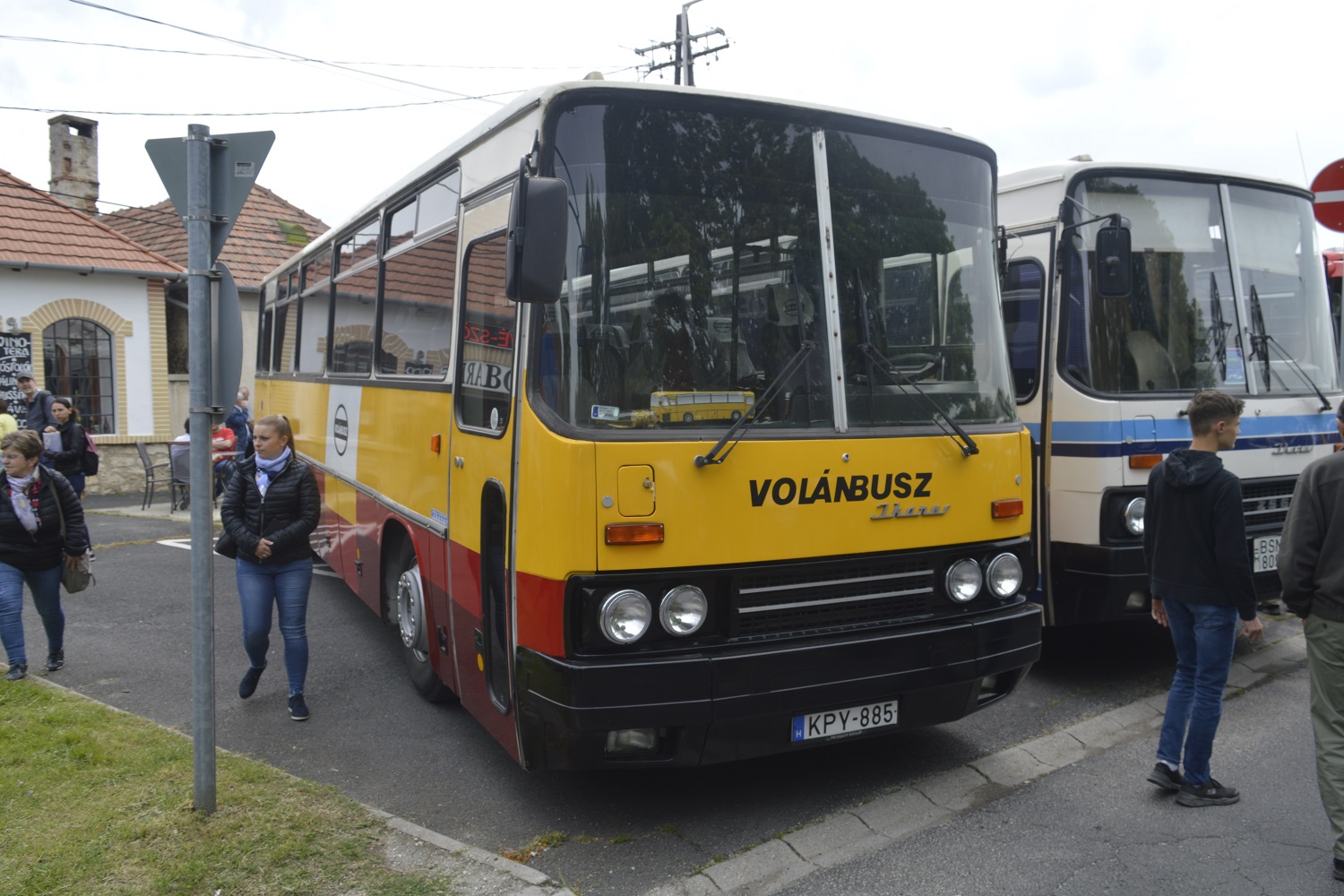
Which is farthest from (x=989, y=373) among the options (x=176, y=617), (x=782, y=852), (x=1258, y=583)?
(x=176, y=617)

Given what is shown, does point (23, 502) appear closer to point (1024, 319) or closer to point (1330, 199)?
point (1024, 319)

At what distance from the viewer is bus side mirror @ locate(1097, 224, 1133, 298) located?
5898 mm

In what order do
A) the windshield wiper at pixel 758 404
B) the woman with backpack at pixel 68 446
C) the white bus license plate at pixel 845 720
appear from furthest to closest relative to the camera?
the woman with backpack at pixel 68 446 < the white bus license plate at pixel 845 720 < the windshield wiper at pixel 758 404

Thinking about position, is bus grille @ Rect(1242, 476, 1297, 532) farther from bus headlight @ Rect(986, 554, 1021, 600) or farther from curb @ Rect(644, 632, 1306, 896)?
bus headlight @ Rect(986, 554, 1021, 600)

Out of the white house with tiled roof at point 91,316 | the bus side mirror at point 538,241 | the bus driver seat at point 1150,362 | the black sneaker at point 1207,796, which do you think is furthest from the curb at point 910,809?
the white house with tiled roof at point 91,316

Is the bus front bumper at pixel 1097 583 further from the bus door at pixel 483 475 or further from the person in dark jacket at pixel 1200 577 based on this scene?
the bus door at pixel 483 475

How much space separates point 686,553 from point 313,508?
10.2 feet

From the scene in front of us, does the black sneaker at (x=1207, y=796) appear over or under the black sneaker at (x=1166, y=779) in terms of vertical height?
under

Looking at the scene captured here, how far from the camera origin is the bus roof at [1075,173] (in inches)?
252

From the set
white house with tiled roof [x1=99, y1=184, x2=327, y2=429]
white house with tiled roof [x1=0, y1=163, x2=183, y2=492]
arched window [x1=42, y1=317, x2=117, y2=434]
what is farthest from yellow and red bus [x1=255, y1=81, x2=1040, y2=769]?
white house with tiled roof [x1=99, y1=184, x2=327, y2=429]

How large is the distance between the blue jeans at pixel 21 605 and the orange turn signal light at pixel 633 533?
4770 millimetres

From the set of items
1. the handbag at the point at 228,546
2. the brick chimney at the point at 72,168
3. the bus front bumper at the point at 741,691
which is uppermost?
the brick chimney at the point at 72,168

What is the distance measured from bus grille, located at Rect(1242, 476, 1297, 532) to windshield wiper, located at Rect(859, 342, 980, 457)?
276 centimetres

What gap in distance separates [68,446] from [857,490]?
1144cm
